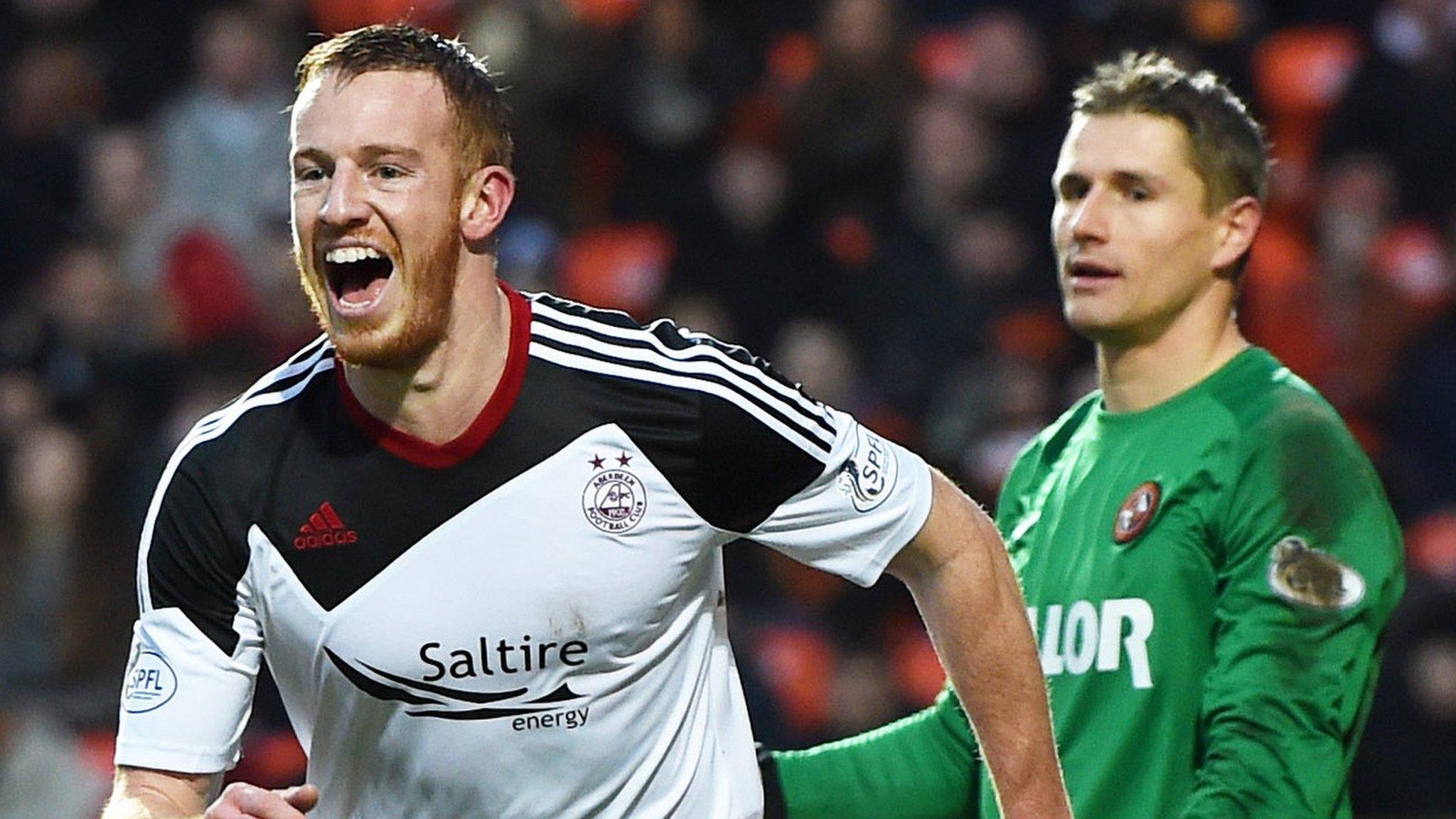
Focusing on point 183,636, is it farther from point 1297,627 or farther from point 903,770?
point 1297,627

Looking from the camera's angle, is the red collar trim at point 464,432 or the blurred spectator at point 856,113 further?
the blurred spectator at point 856,113

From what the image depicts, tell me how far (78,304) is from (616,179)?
2.06m

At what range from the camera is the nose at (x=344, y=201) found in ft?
10.8

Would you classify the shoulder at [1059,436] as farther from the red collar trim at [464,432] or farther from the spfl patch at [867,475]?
the red collar trim at [464,432]

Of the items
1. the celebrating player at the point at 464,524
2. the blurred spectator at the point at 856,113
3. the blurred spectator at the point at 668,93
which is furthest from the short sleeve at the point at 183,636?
the blurred spectator at the point at 668,93

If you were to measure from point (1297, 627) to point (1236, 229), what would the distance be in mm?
916

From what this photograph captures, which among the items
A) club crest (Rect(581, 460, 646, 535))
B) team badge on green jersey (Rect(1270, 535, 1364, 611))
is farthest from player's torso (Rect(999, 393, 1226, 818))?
club crest (Rect(581, 460, 646, 535))

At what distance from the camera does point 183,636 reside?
334 centimetres

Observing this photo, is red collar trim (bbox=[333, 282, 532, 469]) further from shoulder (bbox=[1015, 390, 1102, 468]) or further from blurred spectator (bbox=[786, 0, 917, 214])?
blurred spectator (bbox=[786, 0, 917, 214])

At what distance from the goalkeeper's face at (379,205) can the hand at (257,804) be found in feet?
2.17

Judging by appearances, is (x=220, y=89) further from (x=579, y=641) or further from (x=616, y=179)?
(x=579, y=641)

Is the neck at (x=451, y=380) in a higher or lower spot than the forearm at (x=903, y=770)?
higher

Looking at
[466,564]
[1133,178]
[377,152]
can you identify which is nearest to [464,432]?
[466,564]

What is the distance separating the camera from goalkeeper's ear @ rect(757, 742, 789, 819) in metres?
4.00
